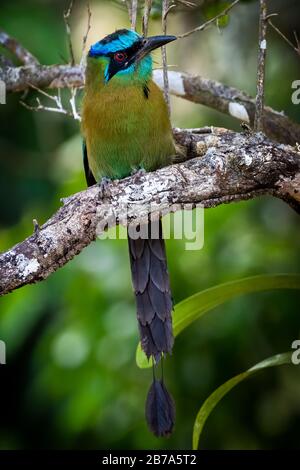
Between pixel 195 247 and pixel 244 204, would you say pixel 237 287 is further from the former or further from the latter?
pixel 244 204

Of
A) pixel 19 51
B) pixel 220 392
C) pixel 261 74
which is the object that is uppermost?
pixel 19 51

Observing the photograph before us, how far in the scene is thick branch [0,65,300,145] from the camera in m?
2.99

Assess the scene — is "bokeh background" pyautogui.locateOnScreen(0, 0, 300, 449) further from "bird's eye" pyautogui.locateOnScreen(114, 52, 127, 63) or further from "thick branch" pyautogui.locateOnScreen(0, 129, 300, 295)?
"thick branch" pyautogui.locateOnScreen(0, 129, 300, 295)

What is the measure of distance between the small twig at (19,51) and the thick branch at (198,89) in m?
0.07

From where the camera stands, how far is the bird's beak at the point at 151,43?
8.84ft

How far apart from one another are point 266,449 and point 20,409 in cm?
125

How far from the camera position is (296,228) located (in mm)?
3893

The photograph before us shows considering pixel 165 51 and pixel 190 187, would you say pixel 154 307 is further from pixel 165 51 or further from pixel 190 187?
pixel 165 51

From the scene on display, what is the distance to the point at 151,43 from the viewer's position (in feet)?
9.06

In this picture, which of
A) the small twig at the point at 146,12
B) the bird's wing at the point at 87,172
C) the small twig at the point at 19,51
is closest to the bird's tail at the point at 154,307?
the bird's wing at the point at 87,172

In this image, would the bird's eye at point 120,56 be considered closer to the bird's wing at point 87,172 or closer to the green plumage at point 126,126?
the green plumage at point 126,126

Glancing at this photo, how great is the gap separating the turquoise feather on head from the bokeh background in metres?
0.32

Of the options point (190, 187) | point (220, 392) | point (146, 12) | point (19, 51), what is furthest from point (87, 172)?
point (220, 392)

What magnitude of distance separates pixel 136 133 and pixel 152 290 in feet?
1.73
